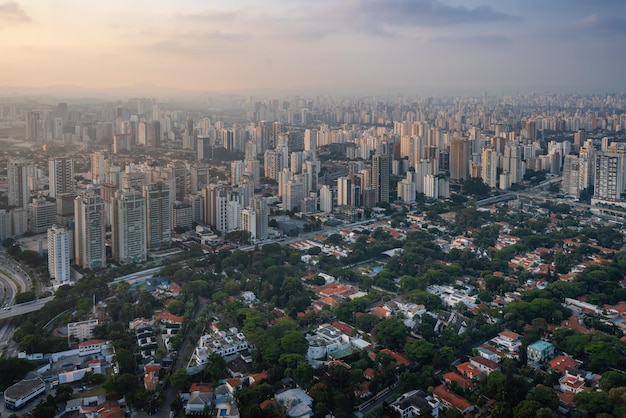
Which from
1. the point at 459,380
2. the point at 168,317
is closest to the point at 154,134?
the point at 168,317

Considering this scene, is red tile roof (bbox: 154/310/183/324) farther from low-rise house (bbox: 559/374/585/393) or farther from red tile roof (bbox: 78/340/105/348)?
low-rise house (bbox: 559/374/585/393)

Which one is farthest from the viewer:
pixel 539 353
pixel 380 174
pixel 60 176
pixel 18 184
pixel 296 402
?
pixel 380 174

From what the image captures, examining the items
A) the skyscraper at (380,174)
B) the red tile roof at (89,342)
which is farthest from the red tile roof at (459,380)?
the skyscraper at (380,174)

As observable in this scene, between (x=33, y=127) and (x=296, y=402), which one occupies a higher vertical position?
(x=33, y=127)

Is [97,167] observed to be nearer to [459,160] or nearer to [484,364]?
[459,160]

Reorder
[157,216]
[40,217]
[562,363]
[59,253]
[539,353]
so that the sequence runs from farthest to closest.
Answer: [40,217], [157,216], [59,253], [539,353], [562,363]

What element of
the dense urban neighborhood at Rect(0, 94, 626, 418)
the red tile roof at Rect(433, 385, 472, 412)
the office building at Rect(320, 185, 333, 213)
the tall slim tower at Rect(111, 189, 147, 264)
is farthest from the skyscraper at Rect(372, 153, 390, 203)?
the red tile roof at Rect(433, 385, 472, 412)

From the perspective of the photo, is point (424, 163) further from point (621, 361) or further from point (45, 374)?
point (45, 374)
